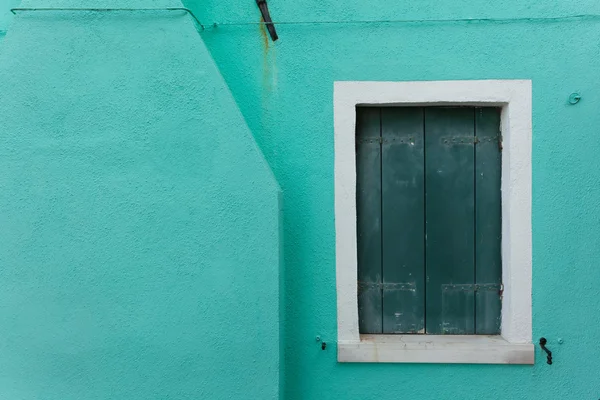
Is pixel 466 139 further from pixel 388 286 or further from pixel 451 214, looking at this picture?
pixel 388 286

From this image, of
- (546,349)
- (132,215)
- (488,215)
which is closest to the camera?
(132,215)

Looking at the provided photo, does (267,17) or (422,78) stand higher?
(267,17)

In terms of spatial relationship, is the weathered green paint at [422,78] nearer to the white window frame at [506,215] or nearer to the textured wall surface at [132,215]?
the white window frame at [506,215]

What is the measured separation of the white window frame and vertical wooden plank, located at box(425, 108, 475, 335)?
167mm

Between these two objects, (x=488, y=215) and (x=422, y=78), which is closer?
(x=422, y=78)

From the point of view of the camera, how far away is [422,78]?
2893 mm

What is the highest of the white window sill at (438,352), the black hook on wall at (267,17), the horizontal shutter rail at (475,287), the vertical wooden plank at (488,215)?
the black hook on wall at (267,17)

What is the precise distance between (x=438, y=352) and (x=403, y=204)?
37.1 inches

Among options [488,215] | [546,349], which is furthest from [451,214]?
[546,349]

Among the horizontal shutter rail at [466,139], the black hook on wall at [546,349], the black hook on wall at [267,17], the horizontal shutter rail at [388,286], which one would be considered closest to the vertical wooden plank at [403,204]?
the horizontal shutter rail at [388,286]

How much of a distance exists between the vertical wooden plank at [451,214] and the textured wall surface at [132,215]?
110 cm

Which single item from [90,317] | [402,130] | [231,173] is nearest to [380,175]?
[402,130]

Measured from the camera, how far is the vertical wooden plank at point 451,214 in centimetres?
303

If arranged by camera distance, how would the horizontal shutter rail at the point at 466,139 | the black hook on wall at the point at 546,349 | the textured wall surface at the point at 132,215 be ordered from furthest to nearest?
1. the horizontal shutter rail at the point at 466,139
2. the black hook on wall at the point at 546,349
3. the textured wall surface at the point at 132,215
